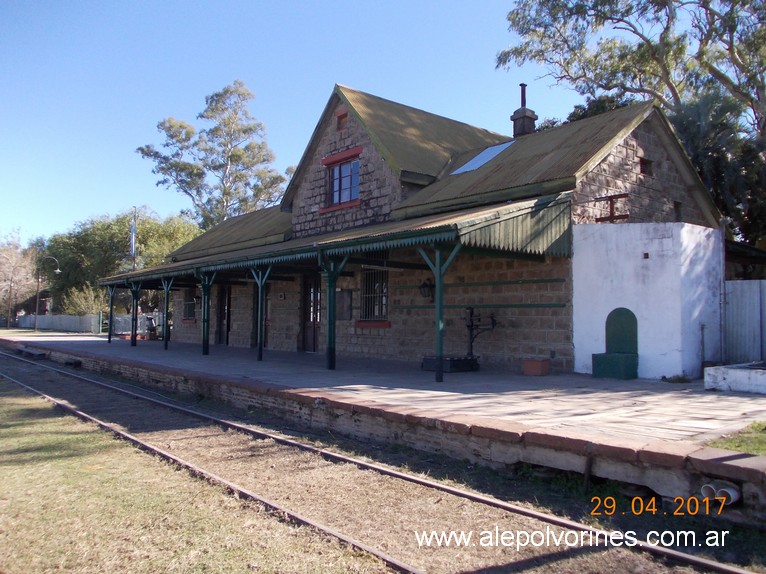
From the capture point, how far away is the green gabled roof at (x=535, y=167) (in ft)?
39.3

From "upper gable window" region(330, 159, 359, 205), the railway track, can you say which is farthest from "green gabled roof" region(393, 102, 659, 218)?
the railway track

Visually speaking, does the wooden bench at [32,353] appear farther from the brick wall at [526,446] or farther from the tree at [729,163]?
the tree at [729,163]

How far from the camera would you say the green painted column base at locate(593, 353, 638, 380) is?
10.4m

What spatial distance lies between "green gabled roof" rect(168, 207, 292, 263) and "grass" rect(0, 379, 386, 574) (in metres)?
13.8

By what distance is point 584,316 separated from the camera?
11227 millimetres

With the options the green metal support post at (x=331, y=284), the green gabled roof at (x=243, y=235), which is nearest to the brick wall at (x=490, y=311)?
the green metal support post at (x=331, y=284)

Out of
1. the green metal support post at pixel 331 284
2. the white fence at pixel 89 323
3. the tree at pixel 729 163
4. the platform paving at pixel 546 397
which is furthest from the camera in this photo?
the white fence at pixel 89 323

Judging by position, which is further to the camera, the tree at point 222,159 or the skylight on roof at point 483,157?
the tree at point 222,159

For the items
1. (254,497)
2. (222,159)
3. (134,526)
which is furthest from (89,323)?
(134,526)

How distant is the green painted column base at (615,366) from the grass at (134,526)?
295 inches

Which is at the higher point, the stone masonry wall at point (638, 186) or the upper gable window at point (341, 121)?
the upper gable window at point (341, 121)

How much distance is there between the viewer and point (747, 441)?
5184 mm

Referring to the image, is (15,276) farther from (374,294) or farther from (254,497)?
(254,497)

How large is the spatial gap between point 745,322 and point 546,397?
5.40m
